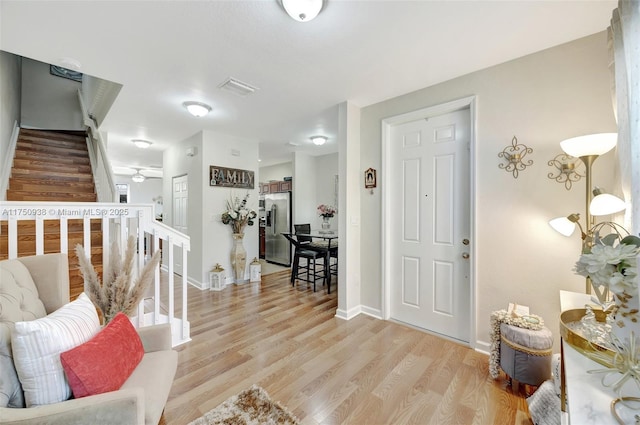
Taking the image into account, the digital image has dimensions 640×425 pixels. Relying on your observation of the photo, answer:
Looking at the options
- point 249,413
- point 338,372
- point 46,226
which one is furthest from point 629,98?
point 46,226

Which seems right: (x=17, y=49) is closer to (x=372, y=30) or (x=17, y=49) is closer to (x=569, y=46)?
(x=372, y=30)

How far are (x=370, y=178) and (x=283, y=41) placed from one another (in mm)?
1694

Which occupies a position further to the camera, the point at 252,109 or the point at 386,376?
the point at 252,109

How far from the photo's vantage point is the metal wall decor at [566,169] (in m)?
1.91

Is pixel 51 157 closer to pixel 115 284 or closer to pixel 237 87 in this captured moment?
pixel 237 87

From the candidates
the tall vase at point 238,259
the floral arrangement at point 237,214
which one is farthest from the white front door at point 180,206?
the tall vase at point 238,259

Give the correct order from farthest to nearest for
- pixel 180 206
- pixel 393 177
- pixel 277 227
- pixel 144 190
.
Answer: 1. pixel 144 190
2. pixel 277 227
3. pixel 180 206
4. pixel 393 177

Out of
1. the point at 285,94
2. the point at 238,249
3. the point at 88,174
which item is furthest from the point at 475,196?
the point at 88,174

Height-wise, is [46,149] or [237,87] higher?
[237,87]

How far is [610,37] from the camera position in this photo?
4.92 feet

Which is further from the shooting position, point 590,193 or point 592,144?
point 590,193

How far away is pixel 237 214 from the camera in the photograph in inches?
173

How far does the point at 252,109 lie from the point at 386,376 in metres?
3.22

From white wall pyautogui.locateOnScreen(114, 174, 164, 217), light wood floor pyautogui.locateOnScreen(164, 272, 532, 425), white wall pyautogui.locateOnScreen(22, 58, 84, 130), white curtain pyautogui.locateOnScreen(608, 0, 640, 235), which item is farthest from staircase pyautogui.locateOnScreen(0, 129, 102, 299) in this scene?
white wall pyautogui.locateOnScreen(114, 174, 164, 217)
